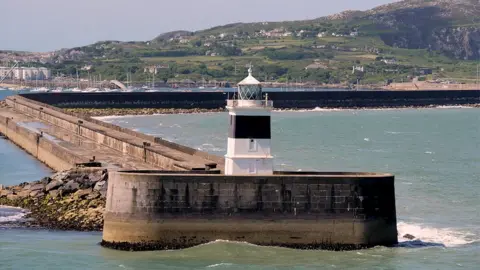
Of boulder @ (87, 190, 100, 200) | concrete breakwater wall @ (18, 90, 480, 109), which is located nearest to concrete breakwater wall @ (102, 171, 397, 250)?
boulder @ (87, 190, 100, 200)

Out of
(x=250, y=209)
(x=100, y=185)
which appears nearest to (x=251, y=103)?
(x=250, y=209)

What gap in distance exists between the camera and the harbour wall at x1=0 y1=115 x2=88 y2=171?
52.6 meters

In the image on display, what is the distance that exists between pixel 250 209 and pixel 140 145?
23.8 meters

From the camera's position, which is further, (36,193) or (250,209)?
(36,193)

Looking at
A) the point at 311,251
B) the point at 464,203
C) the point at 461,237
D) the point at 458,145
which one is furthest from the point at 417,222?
the point at 458,145

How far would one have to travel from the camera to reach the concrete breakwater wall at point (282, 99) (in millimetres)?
130000

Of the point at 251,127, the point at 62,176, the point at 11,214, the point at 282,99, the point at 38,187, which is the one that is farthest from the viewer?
the point at 282,99

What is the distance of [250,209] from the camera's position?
31016mm

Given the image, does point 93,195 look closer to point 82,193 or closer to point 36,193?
point 82,193

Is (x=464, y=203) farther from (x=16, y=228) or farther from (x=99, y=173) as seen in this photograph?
(x=16, y=228)

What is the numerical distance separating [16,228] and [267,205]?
9573mm

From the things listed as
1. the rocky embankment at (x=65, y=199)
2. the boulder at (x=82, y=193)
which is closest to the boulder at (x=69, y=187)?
the rocky embankment at (x=65, y=199)

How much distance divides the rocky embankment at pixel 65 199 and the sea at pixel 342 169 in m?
0.84

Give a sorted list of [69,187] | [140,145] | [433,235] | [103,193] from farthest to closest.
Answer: [140,145] < [69,187] < [103,193] < [433,235]
